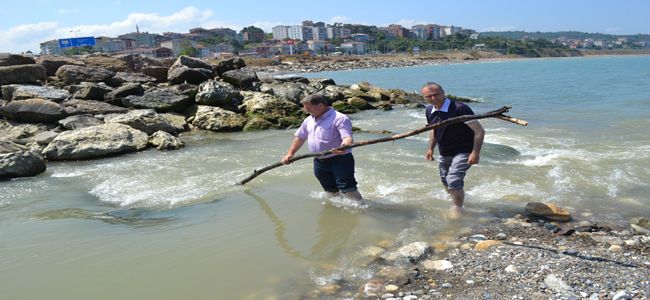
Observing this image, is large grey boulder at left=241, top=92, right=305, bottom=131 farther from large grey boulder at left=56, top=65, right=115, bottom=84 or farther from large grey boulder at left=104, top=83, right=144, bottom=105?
large grey boulder at left=56, top=65, right=115, bottom=84

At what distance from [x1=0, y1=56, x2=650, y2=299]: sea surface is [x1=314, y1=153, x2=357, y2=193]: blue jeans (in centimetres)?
38

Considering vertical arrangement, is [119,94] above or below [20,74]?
below

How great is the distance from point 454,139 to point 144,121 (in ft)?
35.8

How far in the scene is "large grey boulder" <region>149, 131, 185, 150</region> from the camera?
1281 centimetres

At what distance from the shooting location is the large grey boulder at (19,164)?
9519 mm

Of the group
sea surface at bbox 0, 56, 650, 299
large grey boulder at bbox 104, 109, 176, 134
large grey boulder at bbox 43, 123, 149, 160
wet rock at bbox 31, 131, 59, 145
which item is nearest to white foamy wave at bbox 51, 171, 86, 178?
sea surface at bbox 0, 56, 650, 299

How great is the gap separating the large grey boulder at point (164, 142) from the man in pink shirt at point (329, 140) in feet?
23.1

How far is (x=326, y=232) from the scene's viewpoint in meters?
6.07

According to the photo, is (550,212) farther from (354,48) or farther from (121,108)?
(354,48)

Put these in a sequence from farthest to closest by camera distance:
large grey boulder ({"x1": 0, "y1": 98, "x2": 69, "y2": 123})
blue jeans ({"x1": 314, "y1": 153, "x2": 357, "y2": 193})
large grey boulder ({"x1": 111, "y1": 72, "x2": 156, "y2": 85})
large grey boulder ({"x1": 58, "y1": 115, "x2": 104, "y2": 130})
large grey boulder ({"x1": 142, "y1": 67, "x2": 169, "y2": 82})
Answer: large grey boulder ({"x1": 142, "y1": 67, "x2": 169, "y2": 82}) → large grey boulder ({"x1": 111, "y1": 72, "x2": 156, "y2": 85}) → large grey boulder ({"x1": 0, "y1": 98, "x2": 69, "y2": 123}) → large grey boulder ({"x1": 58, "y1": 115, "x2": 104, "y2": 130}) → blue jeans ({"x1": 314, "y1": 153, "x2": 357, "y2": 193})

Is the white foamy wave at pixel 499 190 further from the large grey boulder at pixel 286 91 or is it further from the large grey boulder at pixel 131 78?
the large grey boulder at pixel 131 78

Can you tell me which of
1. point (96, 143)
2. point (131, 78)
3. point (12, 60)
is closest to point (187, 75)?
point (131, 78)

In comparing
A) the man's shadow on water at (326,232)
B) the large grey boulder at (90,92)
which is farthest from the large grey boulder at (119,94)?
the man's shadow on water at (326,232)

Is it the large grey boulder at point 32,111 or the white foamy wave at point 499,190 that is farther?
the large grey boulder at point 32,111
